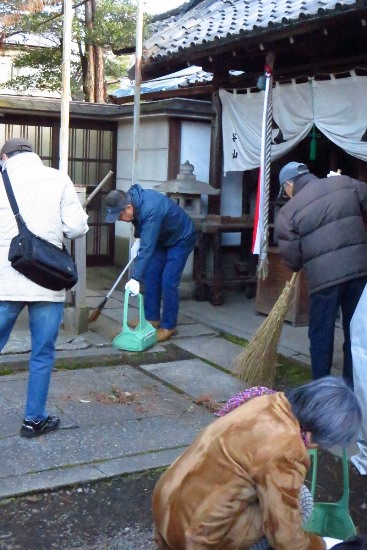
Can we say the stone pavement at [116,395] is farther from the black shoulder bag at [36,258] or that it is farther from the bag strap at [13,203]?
the bag strap at [13,203]

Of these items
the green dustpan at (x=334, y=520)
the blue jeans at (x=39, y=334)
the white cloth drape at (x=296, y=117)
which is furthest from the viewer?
the white cloth drape at (x=296, y=117)

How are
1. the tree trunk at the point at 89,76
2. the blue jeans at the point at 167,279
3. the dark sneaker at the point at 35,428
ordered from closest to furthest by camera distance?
the dark sneaker at the point at 35,428
the blue jeans at the point at 167,279
the tree trunk at the point at 89,76

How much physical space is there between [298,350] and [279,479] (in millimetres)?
4652

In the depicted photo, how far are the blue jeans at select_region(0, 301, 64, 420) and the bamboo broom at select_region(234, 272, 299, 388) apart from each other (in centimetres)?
202

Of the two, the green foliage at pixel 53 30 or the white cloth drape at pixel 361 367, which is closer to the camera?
the white cloth drape at pixel 361 367

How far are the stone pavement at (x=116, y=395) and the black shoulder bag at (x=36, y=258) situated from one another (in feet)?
3.62

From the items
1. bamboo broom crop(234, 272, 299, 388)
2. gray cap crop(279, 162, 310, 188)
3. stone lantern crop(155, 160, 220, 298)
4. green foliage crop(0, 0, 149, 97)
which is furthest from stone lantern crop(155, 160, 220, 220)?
green foliage crop(0, 0, 149, 97)

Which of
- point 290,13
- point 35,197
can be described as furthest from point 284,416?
point 290,13

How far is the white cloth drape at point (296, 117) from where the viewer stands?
7254 millimetres

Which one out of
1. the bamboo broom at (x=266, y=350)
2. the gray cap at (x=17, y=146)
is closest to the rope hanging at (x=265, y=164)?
the bamboo broom at (x=266, y=350)

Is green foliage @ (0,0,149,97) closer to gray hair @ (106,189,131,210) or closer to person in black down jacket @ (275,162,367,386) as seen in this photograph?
gray hair @ (106,189,131,210)

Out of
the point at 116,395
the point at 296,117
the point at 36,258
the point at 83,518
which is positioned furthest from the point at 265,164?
the point at 83,518

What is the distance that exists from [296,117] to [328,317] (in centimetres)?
317

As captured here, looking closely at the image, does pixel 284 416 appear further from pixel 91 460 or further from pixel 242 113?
pixel 242 113
